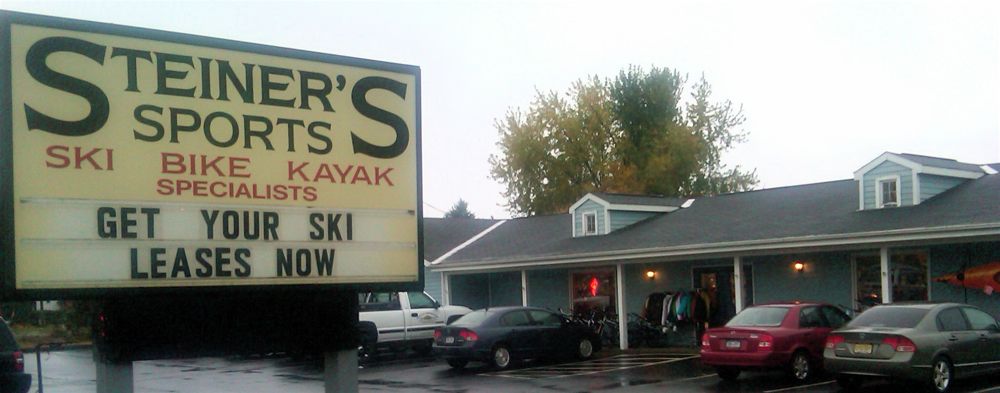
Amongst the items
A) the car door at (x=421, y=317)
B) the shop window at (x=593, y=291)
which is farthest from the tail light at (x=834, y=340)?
the shop window at (x=593, y=291)

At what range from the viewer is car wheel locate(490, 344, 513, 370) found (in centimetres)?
2184

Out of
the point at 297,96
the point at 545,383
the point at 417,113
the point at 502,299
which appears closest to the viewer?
the point at 297,96

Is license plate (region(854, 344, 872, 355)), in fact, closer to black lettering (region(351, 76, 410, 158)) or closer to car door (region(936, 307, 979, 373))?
car door (region(936, 307, 979, 373))

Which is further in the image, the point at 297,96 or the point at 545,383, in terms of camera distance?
the point at 545,383

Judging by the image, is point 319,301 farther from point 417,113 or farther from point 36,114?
point 36,114

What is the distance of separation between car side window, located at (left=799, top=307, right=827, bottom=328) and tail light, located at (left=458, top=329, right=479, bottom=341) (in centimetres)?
718

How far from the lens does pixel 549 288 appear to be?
31.4 metres

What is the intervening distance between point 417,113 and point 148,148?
147 cm

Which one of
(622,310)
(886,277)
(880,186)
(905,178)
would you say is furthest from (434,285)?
(886,277)

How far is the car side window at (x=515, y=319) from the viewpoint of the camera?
22.4 metres

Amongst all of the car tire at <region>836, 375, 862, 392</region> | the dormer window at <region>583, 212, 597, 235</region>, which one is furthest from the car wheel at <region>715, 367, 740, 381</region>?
the dormer window at <region>583, 212, 597, 235</region>

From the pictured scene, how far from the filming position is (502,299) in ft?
110

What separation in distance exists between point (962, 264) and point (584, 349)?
854 cm

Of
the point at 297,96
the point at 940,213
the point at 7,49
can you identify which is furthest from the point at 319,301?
the point at 940,213
